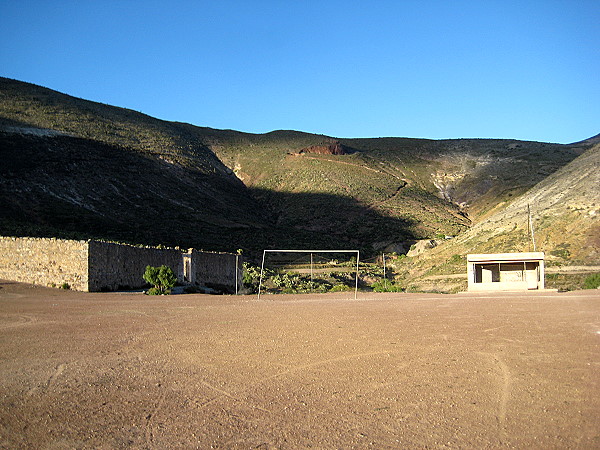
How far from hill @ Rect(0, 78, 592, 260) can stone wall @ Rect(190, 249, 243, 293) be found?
9.06 metres

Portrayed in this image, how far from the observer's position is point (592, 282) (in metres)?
32.4

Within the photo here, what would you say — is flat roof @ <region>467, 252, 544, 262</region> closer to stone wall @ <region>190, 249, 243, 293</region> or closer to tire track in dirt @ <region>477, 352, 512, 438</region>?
stone wall @ <region>190, 249, 243, 293</region>

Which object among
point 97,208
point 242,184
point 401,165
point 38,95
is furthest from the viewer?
point 401,165

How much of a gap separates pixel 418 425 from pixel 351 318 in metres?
10.7

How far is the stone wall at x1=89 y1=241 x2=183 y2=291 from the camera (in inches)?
981

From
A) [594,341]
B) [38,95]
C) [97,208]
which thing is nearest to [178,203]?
[97,208]

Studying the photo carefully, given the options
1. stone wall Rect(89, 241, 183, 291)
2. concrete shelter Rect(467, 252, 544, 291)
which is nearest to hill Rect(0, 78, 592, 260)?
stone wall Rect(89, 241, 183, 291)

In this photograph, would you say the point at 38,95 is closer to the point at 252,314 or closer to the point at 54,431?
the point at 252,314

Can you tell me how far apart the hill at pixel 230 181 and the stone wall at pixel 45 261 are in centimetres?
920

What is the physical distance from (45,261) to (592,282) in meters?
28.3

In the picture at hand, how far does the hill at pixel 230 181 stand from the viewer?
2095 inches

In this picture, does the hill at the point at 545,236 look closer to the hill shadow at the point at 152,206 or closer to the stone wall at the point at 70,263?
the hill shadow at the point at 152,206

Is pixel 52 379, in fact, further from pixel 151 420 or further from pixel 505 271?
pixel 505 271

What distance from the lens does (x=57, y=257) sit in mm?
24938
